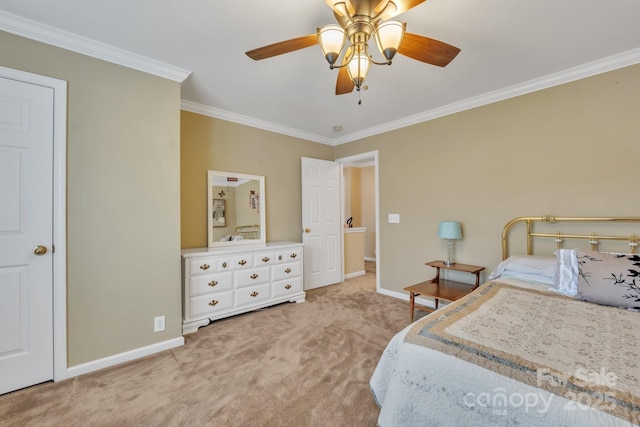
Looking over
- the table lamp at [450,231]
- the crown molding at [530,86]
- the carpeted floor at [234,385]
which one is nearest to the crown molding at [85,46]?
the carpeted floor at [234,385]

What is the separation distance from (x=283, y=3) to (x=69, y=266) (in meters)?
2.33

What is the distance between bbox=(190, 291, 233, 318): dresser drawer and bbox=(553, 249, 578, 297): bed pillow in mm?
2942

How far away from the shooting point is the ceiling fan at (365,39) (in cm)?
134

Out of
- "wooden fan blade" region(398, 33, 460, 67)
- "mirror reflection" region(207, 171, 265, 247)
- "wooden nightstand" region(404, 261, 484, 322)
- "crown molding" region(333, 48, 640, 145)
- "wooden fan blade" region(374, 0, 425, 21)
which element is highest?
"crown molding" region(333, 48, 640, 145)

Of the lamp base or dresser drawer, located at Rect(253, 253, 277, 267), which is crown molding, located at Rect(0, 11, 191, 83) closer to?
dresser drawer, located at Rect(253, 253, 277, 267)

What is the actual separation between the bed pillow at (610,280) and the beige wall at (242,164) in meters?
3.16

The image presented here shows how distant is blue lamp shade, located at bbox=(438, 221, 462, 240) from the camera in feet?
9.66

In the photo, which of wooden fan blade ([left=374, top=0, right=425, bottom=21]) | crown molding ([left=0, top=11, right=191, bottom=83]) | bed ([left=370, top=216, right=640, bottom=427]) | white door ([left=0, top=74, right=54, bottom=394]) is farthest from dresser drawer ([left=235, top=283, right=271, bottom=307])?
wooden fan blade ([left=374, top=0, right=425, bottom=21])

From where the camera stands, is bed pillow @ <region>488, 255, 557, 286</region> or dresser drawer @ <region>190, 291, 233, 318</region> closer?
bed pillow @ <region>488, 255, 557, 286</region>

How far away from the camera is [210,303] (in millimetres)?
2834

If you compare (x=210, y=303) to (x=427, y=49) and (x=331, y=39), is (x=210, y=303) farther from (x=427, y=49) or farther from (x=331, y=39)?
(x=427, y=49)

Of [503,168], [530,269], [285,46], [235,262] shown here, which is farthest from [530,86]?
[235,262]

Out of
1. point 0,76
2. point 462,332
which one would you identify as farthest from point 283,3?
point 462,332

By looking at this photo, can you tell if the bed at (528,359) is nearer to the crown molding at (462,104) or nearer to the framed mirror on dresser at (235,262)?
the crown molding at (462,104)
